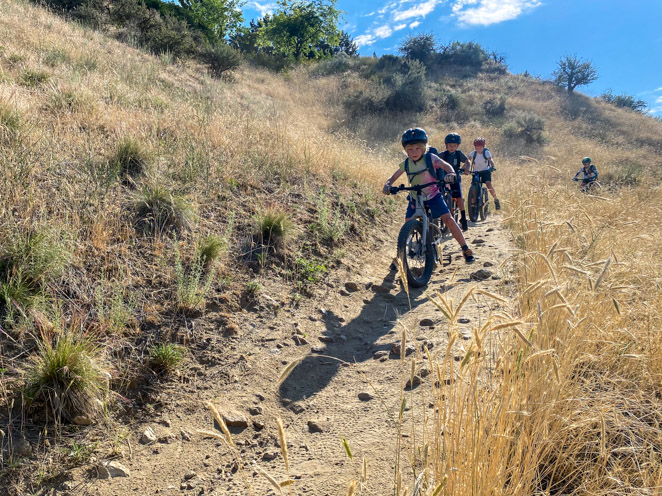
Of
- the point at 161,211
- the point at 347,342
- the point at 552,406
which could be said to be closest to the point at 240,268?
the point at 161,211

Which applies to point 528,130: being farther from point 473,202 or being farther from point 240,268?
point 240,268

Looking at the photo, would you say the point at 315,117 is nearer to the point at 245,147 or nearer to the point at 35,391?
the point at 245,147

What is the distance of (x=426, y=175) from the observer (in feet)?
18.6

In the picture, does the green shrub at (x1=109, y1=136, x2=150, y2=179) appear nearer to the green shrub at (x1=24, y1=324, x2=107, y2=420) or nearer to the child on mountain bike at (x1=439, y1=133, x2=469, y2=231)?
the green shrub at (x1=24, y1=324, x2=107, y2=420)

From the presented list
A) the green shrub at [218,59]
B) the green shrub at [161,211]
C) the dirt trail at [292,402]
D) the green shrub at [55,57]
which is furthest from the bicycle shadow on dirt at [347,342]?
the green shrub at [218,59]

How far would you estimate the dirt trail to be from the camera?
7.50 feet

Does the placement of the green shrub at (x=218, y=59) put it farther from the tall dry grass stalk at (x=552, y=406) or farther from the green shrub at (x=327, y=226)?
the tall dry grass stalk at (x=552, y=406)

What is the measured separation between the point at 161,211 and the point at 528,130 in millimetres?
→ 24046

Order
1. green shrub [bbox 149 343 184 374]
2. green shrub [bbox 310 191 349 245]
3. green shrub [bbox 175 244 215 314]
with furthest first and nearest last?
green shrub [bbox 310 191 349 245] → green shrub [bbox 175 244 215 314] → green shrub [bbox 149 343 184 374]

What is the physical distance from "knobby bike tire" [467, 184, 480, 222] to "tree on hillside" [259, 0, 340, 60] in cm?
3303

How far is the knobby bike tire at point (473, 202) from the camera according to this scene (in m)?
9.46

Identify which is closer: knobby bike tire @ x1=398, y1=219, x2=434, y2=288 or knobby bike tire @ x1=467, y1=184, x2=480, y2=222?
knobby bike tire @ x1=398, y1=219, x2=434, y2=288

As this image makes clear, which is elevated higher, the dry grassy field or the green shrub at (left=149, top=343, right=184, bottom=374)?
the dry grassy field

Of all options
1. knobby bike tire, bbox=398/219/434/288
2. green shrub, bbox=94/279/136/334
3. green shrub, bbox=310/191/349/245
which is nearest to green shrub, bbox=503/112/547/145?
green shrub, bbox=310/191/349/245
